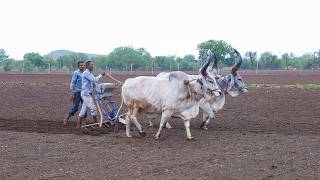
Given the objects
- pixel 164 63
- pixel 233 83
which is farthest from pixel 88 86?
pixel 164 63

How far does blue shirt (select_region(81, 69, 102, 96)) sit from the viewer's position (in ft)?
44.4

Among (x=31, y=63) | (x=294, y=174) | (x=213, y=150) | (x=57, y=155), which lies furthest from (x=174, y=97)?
(x=31, y=63)

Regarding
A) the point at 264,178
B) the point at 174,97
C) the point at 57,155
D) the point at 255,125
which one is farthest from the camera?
the point at 255,125

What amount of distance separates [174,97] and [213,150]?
2.00 m

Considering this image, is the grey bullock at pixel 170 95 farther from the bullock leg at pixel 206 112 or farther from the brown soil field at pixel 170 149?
the bullock leg at pixel 206 112

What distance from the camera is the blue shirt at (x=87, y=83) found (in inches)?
532

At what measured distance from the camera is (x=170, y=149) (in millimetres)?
11055

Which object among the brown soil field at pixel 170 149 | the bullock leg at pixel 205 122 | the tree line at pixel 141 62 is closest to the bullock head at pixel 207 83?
the brown soil field at pixel 170 149

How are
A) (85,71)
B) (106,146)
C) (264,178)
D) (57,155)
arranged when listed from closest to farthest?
(264,178)
(57,155)
(106,146)
(85,71)

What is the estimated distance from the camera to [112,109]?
14297 millimetres

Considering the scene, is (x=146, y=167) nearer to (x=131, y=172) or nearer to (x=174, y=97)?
(x=131, y=172)

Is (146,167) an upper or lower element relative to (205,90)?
lower

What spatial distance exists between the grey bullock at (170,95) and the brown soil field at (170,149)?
2.04 ft

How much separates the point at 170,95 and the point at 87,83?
98.5 inches
